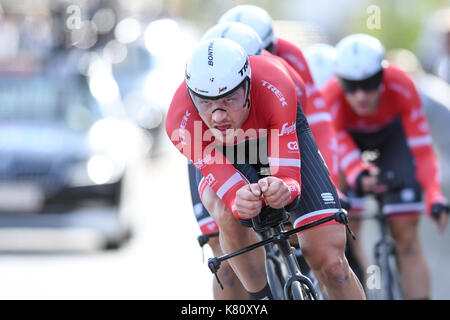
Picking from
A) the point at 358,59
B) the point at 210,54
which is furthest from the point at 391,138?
the point at 210,54

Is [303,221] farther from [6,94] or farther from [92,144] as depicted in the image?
[6,94]

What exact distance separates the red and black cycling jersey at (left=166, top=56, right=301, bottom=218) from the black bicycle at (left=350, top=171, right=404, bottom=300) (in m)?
2.42

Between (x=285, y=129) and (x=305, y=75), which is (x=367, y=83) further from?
(x=285, y=129)

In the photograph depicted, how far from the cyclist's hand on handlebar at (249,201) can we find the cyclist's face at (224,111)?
452 millimetres

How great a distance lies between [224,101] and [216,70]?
6.6 inches

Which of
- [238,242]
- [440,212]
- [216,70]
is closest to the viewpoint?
[216,70]

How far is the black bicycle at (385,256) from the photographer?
7035 mm

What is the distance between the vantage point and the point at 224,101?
460 cm

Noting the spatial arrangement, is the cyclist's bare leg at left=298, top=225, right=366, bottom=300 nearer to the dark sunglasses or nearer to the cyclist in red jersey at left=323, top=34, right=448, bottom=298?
the cyclist in red jersey at left=323, top=34, right=448, bottom=298

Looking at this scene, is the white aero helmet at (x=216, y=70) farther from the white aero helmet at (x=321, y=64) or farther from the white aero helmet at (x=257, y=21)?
the white aero helmet at (x=321, y=64)

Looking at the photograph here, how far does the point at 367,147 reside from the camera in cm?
770

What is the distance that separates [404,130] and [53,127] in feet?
17.3

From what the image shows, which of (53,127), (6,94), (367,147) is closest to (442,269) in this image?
(367,147)

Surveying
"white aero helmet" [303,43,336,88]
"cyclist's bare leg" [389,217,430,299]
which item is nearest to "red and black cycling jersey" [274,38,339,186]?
"cyclist's bare leg" [389,217,430,299]
